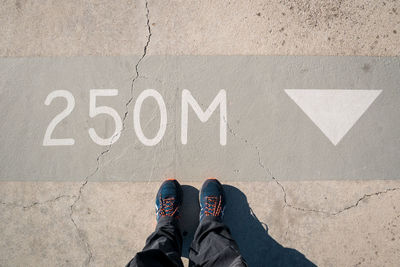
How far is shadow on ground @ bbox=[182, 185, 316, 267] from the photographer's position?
127 inches

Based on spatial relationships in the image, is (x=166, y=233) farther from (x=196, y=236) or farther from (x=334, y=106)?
(x=334, y=106)

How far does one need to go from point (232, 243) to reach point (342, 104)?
2.24 meters

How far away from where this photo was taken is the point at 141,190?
10.9 feet

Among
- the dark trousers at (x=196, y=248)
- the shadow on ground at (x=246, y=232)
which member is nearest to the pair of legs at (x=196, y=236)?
the dark trousers at (x=196, y=248)

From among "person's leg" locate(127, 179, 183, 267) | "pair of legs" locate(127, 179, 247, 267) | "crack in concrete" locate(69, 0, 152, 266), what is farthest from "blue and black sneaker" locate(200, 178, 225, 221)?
"crack in concrete" locate(69, 0, 152, 266)

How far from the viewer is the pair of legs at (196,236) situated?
2568mm

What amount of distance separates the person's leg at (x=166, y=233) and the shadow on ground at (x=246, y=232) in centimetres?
19

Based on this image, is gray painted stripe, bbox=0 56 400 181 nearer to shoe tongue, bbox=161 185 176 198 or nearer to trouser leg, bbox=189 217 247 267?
shoe tongue, bbox=161 185 176 198

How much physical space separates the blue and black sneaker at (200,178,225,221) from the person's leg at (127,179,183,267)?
11.9 inches

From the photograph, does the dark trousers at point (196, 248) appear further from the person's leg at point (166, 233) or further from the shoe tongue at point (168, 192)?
the shoe tongue at point (168, 192)

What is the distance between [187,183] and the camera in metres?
3.35

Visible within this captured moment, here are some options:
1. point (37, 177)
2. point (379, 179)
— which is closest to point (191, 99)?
point (37, 177)

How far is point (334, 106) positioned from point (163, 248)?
2.72 meters

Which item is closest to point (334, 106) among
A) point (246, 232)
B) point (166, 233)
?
point (246, 232)
